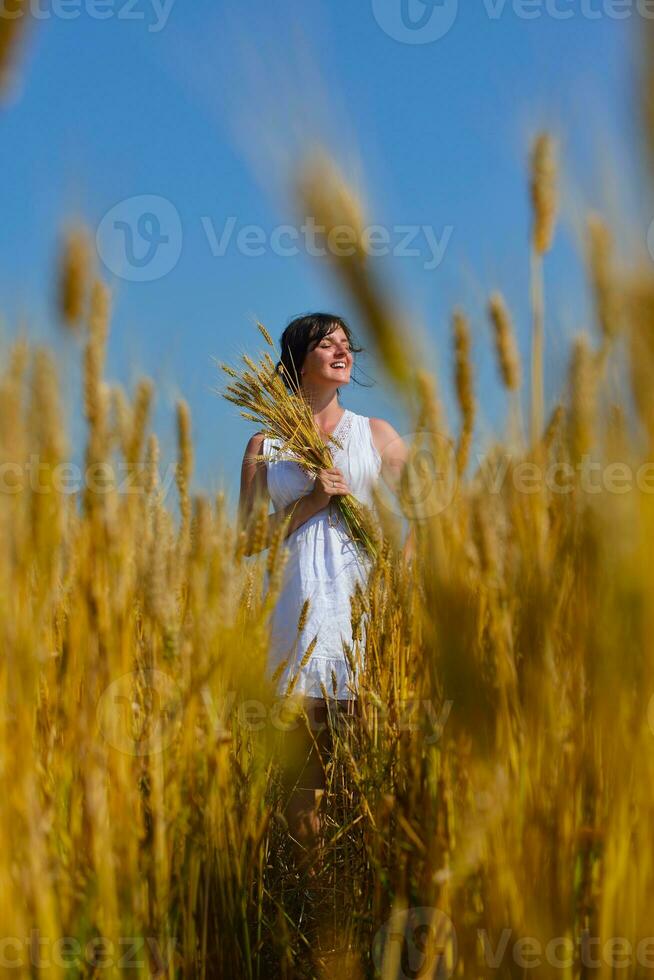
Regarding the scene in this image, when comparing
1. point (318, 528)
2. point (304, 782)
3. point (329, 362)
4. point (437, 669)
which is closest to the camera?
point (437, 669)

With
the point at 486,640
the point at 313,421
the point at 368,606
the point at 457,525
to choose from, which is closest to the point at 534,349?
the point at 457,525

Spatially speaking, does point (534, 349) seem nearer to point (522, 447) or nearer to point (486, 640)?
point (522, 447)

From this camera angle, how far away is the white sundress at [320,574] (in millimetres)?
2545

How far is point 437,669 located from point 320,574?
1.58 meters

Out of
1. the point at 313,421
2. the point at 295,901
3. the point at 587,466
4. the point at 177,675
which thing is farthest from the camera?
the point at 313,421

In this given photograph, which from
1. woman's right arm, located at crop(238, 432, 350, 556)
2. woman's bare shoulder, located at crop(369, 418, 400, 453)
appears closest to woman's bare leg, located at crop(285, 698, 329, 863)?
woman's right arm, located at crop(238, 432, 350, 556)

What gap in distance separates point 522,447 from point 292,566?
172 centimetres

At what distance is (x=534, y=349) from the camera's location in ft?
3.37

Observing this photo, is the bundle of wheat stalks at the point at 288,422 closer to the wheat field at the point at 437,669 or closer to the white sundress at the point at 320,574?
the white sundress at the point at 320,574

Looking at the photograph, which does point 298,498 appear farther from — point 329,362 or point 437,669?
point 437,669

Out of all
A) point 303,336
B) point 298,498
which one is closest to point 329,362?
point 303,336

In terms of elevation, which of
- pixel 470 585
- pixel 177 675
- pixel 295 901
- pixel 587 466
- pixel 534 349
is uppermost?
pixel 534 349

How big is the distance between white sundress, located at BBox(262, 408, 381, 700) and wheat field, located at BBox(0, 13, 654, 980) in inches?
49.8

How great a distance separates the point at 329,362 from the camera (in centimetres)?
285
